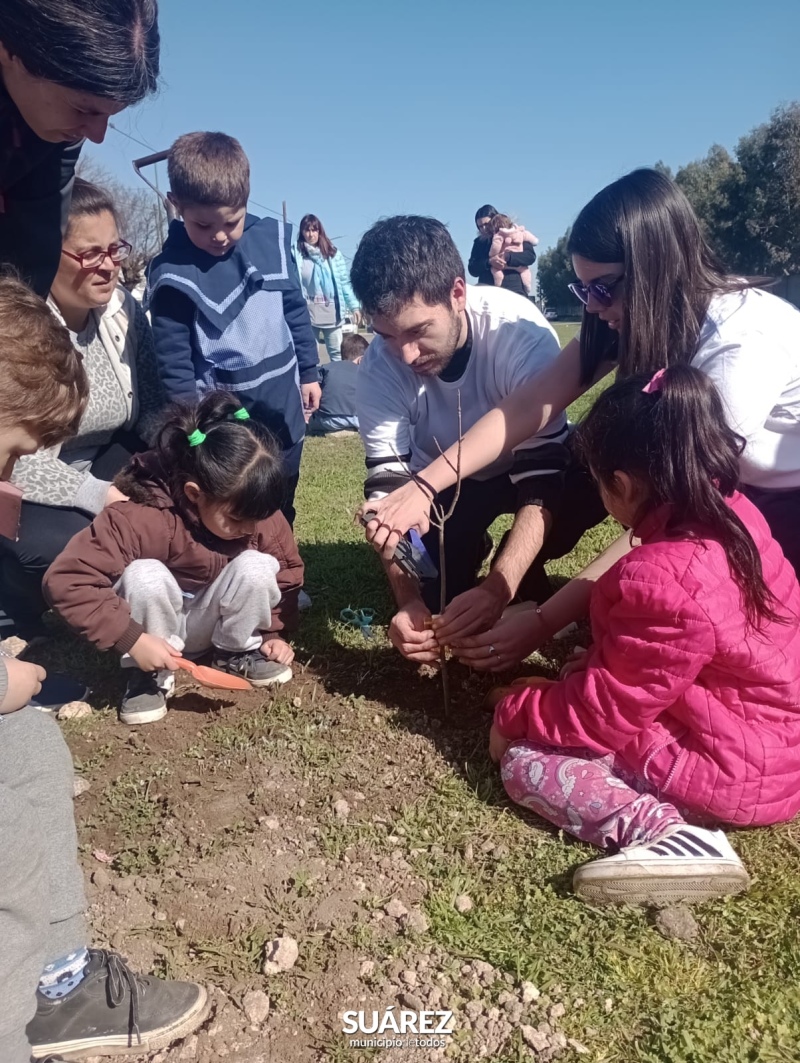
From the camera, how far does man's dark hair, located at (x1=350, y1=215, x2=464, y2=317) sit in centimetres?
290

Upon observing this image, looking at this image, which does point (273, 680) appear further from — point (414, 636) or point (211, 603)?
point (414, 636)

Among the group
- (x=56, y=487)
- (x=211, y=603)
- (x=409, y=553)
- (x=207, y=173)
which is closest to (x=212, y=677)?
(x=211, y=603)

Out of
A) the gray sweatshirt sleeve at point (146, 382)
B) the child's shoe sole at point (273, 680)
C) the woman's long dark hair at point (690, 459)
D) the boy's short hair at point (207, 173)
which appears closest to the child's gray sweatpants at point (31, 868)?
the child's shoe sole at point (273, 680)

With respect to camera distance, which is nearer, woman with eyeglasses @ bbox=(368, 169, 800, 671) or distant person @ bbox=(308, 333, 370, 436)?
woman with eyeglasses @ bbox=(368, 169, 800, 671)

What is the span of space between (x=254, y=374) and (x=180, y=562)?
1.16 metres

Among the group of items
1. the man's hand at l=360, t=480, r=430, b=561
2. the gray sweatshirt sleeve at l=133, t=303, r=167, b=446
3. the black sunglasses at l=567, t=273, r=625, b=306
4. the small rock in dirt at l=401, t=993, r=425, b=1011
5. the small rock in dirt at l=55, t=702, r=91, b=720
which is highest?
the black sunglasses at l=567, t=273, r=625, b=306

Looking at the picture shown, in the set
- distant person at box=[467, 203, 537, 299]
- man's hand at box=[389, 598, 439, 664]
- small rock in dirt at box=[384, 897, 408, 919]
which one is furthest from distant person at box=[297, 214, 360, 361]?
small rock in dirt at box=[384, 897, 408, 919]

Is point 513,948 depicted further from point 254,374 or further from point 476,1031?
point 254,374

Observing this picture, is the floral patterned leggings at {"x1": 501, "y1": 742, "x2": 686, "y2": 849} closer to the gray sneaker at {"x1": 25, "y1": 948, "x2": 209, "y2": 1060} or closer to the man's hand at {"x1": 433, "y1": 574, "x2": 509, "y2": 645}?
the man's hand at {"x1": 433, "y1": 574, "x2": 509, "y2": 645}

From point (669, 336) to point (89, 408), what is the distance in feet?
7.28

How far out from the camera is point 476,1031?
1761 mm

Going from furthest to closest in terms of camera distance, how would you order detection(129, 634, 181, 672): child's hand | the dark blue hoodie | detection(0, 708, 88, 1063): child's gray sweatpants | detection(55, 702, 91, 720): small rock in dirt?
the dark blue hoodie → detection(55, 702, 91, 720): small rock in dirt → detection(129, 634, 181, 672): child's hand → detection(0, 708, 88, 1063): child's gray sweatpants

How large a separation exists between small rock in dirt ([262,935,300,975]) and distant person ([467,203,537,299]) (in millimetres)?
9279

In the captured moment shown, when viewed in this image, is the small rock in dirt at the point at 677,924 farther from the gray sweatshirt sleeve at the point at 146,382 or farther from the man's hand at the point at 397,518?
the gray sweatshirt sleeve at the point at 146,382
